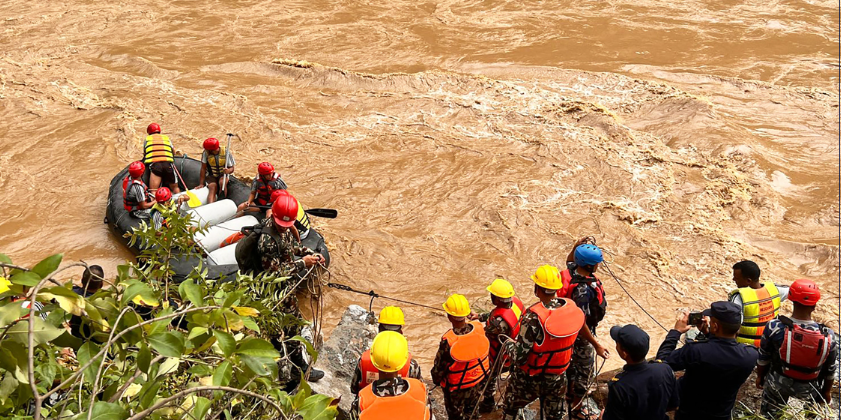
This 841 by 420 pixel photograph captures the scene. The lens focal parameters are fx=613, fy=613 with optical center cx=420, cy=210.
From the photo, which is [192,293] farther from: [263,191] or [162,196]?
[263,191]

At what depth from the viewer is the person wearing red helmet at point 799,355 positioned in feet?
13.6

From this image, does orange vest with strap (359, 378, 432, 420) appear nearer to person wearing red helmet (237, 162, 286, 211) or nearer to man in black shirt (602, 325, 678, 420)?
man in black shirt (602, 325, 678, 420)

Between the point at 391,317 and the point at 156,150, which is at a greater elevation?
the point at 391,317

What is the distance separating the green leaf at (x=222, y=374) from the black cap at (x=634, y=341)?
8.15 ft

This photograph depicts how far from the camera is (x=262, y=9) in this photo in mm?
18641

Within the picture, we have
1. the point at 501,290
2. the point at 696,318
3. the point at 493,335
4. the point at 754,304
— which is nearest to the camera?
the point at 696,318

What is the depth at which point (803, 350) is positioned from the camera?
4.17 metres

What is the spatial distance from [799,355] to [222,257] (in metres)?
5.64

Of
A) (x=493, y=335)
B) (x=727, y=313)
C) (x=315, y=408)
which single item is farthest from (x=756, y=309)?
(x=315, y=408)

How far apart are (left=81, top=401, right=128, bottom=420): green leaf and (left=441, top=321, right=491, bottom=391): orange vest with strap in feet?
9.83

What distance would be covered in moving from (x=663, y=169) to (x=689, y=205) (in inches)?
45.6

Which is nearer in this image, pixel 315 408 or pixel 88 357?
pixel 88 357

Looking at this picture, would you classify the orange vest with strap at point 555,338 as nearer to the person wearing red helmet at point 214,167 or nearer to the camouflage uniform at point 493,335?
the camouflage uniform at point 493,335

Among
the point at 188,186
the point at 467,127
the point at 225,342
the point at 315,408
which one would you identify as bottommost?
the point at 467,127
